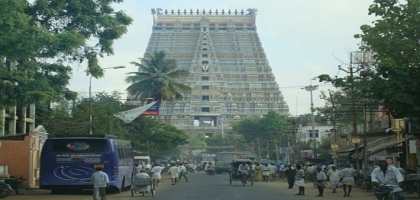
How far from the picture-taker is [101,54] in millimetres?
32594

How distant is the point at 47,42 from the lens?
23.3m

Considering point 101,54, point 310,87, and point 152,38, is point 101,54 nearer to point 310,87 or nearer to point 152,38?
point 310,87

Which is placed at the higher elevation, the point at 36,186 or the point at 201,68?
the point at 201,68

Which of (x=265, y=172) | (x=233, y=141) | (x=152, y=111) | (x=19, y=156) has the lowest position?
(x=265, y=172)

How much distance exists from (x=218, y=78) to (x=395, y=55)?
10034 cm

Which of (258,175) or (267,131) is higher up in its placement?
(267,131)

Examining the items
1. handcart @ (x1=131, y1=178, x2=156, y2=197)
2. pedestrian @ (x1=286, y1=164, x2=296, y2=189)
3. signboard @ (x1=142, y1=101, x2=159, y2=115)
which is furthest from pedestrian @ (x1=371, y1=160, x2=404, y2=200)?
signboard @ (x1=142, y1=101, x2=159, y2=115)

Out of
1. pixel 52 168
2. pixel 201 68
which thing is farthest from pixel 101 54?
pixel 201 68

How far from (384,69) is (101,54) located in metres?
16.2

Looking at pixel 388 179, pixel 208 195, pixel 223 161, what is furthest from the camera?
pixel 223 161

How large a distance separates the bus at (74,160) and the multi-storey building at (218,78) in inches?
3711

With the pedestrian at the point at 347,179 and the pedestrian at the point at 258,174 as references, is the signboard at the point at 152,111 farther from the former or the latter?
the pedestrian at the point at 347,179

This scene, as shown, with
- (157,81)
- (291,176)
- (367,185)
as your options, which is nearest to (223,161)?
(157,81)

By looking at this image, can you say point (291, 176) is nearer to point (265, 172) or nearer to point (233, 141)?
point (265, 172)
